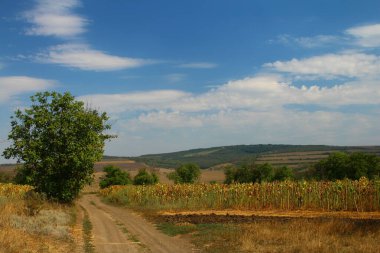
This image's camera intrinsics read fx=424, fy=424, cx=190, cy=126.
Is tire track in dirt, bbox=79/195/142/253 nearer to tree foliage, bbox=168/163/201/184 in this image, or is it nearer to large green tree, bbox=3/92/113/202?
large green tree, bbox=3/92/113/202

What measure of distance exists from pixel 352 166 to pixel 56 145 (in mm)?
50735

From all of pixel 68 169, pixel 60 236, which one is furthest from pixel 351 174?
pixel 60 236

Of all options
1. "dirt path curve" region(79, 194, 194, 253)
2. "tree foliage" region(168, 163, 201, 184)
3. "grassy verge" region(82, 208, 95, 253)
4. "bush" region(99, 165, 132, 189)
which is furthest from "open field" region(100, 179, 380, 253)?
"tree foliage" region(168, 163, 201, 184)

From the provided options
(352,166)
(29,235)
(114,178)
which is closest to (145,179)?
(114,178)

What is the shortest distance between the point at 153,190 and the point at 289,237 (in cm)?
3563

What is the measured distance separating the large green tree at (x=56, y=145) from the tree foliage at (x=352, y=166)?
147 ft

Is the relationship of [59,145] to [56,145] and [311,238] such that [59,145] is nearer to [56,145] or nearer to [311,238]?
[56,145]

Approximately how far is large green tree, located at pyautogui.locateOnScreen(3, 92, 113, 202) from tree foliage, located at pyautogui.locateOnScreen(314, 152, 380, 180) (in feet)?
147

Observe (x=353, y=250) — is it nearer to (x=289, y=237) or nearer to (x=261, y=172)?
(x=289, y=237)

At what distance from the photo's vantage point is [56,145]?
34812 mm

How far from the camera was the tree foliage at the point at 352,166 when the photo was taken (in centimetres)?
6788

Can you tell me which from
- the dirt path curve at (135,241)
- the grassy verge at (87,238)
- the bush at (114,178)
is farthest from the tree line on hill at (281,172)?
the dirt path curve at (135,241)

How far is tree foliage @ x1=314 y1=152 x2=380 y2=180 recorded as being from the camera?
223ft

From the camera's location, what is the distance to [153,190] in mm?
52469
